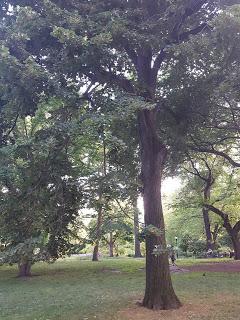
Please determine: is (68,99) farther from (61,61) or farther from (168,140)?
(168,140)

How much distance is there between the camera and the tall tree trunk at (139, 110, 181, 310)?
992cm

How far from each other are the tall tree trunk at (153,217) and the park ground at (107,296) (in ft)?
Answer: 1.41

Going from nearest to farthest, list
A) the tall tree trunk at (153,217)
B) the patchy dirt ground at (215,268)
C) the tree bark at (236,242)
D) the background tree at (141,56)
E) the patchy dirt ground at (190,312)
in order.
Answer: the background tree at (141,56)
the patchy dirt ground at (190,312)
the tall tree trunk at (153,217)
the patchy dirt ground at (215,268)
the tree bark at (236,242)

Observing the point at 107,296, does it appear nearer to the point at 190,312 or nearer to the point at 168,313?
the point at 168,313

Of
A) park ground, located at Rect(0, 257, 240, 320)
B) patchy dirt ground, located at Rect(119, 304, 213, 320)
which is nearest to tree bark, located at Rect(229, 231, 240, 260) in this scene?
park ground, located at Rect(0, 257, 240, 320)

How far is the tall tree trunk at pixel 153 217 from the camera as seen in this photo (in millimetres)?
9922

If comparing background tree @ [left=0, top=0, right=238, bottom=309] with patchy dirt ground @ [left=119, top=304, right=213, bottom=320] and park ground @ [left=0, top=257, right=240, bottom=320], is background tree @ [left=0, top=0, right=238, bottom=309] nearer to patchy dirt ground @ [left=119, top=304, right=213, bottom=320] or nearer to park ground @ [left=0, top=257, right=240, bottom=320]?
patchy dirt ground @ [left=119, top=304, right=213, bottom=320]

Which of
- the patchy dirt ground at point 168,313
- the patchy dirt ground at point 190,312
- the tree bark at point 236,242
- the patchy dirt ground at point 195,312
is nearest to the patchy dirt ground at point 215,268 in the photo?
the tree bark at point 236,242

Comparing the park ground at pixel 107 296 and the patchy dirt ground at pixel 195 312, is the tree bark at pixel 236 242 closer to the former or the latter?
the park ground at pixel 107 296

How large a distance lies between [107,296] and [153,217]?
3973 mm

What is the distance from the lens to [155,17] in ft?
30.9

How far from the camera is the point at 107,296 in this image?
12.5 meters

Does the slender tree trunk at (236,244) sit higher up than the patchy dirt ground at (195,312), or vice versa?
the slender tree trunk at (236,244)

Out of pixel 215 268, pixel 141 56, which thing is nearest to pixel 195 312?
pixel 141 56
